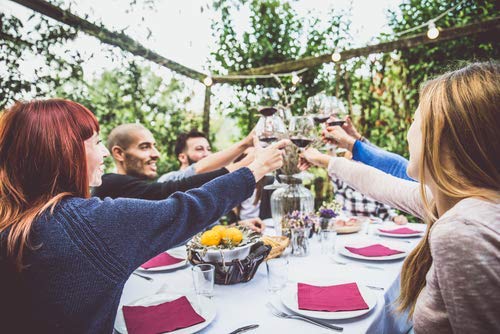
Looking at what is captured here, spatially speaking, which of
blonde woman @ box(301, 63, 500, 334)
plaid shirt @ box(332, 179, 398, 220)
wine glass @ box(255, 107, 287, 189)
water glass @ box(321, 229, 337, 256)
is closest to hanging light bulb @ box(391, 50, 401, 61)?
plaid shirt @ box(332, 179, 398, 220)

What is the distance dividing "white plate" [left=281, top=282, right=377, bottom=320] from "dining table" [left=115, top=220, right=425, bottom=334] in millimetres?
17

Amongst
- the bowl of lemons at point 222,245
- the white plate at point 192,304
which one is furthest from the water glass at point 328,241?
the white plate at point 192,304

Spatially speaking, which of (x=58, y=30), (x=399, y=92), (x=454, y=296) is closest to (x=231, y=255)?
(x=454, y=296)

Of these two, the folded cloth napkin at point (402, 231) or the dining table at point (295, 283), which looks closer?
the dining table at point (295, 283)

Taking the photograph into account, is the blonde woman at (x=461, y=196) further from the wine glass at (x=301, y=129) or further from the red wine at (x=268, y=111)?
the red wine at (x=268, y=111)

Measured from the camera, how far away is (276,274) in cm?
123

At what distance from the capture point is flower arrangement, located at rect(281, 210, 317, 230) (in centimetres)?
171

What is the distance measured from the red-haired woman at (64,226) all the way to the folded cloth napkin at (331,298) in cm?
42

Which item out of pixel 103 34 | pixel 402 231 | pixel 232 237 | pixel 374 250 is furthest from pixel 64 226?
pixel 103 34

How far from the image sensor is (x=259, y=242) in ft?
4.66

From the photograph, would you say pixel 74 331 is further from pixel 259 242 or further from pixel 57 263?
pixel 259 242

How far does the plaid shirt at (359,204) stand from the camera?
310cm

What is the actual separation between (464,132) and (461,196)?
0.54 feet

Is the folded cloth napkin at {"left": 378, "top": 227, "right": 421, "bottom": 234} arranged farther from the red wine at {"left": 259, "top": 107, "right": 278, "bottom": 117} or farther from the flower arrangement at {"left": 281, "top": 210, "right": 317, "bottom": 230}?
the red wine at {"left": 259, "top": 107, "right": 278, "bottom": 117}
